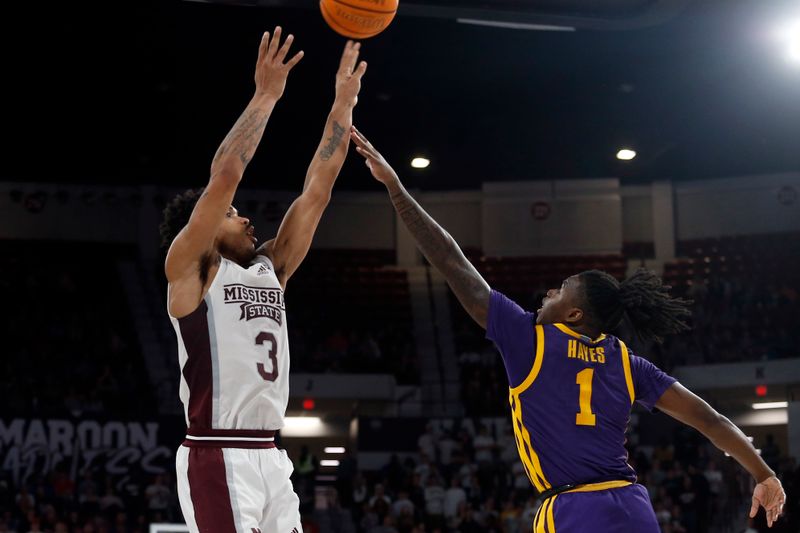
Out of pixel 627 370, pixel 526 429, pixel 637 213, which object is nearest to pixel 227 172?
pixel 526 429

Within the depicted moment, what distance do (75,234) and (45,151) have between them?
2793 millimetres

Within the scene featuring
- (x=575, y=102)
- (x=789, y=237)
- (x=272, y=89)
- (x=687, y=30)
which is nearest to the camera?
(x=272, y=89)

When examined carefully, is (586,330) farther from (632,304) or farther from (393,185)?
(393,185)

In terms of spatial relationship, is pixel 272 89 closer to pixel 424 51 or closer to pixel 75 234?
pixel 424 51

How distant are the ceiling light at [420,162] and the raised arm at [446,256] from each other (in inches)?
775

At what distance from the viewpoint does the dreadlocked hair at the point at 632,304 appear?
4820 millimetres

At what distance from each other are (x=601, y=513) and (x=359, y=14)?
3797 mm

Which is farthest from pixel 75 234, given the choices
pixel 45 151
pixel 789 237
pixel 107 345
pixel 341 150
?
pixel 341 150

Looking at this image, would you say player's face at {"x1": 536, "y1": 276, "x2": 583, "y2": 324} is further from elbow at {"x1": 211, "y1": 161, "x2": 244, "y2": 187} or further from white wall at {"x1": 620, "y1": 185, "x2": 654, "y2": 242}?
white wall at {"x1": 620, "y1": 185, "x2": 654, "y2": 242}

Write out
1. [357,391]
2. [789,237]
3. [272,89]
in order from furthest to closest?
1. [789,237]
2. [357,391]
3. [272,89]

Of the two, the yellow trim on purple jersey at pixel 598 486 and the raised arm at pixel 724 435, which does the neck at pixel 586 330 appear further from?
the yellow trim on purple jersey at pixel 598 486

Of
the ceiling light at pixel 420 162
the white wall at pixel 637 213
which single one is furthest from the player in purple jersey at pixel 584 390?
the white wall at pixel 637 213

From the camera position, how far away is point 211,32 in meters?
18.0

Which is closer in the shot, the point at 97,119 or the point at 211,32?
the point at 211,32
